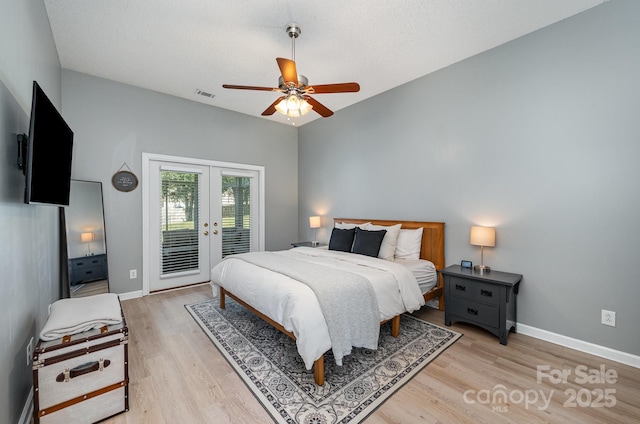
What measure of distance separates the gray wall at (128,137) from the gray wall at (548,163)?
3177 mm

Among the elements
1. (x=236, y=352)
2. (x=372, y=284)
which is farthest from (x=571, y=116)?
(x=236, y=352)

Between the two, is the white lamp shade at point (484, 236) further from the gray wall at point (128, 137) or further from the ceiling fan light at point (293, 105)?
the gray wall at point (128, 137)

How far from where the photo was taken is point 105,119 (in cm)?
383

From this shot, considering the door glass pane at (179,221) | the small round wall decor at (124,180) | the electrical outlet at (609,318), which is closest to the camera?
the electrical outlet at (609,318)

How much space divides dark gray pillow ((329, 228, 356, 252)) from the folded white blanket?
2680 millimetres

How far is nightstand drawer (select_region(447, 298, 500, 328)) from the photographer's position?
2.74 m

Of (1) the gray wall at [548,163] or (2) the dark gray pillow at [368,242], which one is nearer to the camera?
(1) the gray wall at [548,163]

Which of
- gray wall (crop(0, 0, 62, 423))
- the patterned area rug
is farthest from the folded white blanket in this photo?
→ the patterned area rug

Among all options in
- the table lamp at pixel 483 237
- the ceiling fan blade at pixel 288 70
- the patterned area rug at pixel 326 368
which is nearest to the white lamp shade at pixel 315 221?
the patterned area rug at pixel 326 368

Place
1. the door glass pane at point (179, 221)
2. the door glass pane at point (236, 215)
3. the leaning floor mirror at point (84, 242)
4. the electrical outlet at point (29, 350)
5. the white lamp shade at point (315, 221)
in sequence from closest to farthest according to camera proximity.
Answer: the electrical outlet at point (29, 350) → the leaning floor mirror at point (84, 242) → the door glass pane at point (179, 221) → the door glass pane at point (236, 215) → the white lamp shade at point (315, 221)

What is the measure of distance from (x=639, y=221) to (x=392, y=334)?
2.36 m

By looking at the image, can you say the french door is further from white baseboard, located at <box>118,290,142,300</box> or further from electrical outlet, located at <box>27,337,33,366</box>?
electrical outlet, located at <box>27,337,33,366</box>

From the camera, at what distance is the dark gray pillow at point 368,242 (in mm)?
3621

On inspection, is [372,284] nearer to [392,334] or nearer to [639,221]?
[392,334]
